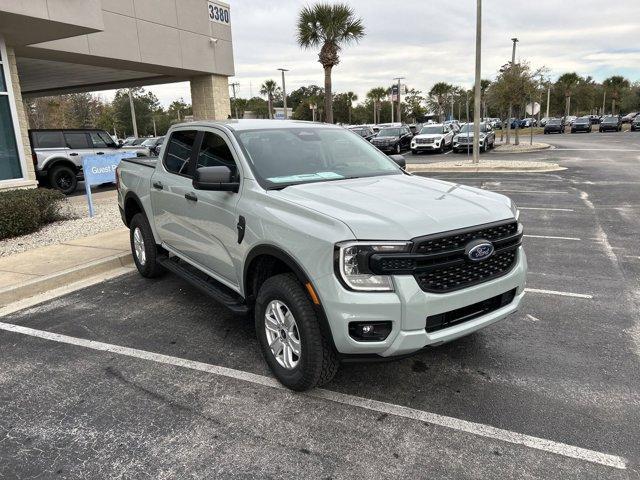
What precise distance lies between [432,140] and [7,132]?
21.9 metres

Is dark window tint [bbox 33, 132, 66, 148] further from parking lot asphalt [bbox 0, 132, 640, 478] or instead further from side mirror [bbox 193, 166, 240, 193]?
side mirror [bbox 193, 166, 240, 193]

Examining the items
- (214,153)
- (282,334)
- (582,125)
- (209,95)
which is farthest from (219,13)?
(582,125)

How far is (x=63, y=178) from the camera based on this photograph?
1478cm

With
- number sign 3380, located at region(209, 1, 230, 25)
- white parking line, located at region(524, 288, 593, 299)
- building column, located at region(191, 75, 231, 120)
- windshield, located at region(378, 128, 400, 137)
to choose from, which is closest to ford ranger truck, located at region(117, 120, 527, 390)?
white parking line, located at region(524, 288, 593, 299)

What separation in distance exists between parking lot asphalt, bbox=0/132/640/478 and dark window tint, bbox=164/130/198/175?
1.44m

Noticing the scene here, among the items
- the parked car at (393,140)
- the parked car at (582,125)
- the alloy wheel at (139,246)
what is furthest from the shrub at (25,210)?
the parked car at (582,125)

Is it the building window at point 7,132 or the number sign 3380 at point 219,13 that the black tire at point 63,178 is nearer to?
the building window at point 7,132

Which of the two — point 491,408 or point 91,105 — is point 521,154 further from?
point 91,105

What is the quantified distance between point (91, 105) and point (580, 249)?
58256mm

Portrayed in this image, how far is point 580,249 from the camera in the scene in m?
7.21

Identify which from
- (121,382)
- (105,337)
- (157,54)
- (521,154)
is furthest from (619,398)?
(521,154)

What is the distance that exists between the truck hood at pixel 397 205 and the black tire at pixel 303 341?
566 mm

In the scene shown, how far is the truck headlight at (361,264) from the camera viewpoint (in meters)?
2.97

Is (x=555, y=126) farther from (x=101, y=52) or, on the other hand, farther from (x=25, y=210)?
(x=25, y=210)
